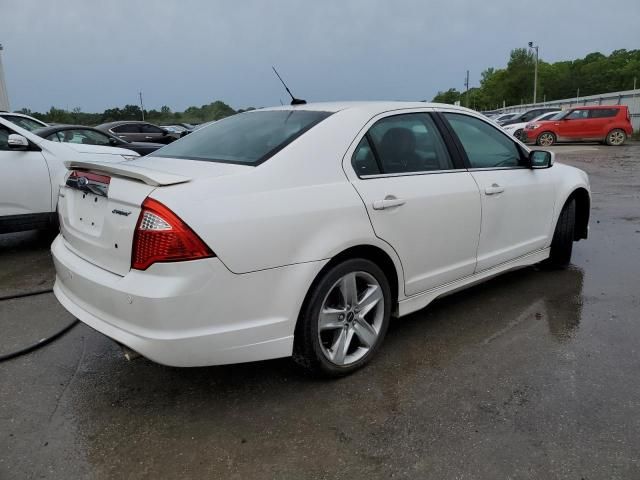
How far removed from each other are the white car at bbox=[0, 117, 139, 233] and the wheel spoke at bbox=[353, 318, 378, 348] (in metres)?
4.15

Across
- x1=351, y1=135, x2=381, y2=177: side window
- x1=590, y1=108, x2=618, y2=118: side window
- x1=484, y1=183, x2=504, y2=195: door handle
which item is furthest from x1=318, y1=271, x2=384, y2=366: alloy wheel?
x1=590, y1=108, x2=618, y2=118: side window

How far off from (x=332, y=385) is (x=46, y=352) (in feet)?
6.25

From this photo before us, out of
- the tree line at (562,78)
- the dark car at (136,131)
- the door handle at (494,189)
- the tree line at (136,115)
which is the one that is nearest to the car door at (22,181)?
the door handle at (494,189)

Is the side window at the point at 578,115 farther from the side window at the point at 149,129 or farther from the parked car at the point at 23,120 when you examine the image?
the parked car at the point at 23,120

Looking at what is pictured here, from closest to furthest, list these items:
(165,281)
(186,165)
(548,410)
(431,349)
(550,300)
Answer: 1. (165,281)
2. (548,410)
3. (186,165)
4. (431,349)
5. (550,300)

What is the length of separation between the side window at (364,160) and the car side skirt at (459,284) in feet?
2.78

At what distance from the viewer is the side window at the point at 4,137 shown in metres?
5.72

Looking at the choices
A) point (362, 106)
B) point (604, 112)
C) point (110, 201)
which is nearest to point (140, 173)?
point (110, 201)

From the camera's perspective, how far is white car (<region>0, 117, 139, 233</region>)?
5613mm

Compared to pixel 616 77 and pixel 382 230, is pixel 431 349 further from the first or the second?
pixel 616 77

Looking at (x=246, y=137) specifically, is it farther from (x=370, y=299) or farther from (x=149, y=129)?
(x=149, y=129)

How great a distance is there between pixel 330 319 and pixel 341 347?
0.62 feet

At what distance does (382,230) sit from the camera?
120 inches

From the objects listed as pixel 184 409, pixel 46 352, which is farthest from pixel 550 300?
pixel 46 352
